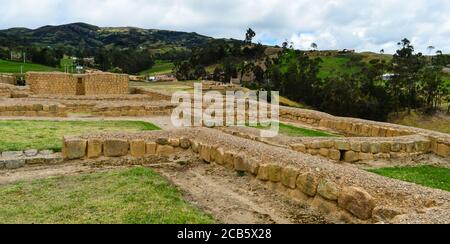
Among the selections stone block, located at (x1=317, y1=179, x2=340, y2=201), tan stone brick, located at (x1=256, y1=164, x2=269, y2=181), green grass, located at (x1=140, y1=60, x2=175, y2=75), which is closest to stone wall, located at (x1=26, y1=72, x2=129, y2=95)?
tan stone brick, located at (x1=256, y1=164, x2=269, y2=181)

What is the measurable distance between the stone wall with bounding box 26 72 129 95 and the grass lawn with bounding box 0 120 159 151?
34.1 ft

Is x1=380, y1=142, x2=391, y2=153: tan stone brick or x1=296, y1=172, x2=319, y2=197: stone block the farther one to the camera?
x1=380, y1=142, x2=391, y2=153: tan stone brick

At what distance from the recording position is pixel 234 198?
21.7ft

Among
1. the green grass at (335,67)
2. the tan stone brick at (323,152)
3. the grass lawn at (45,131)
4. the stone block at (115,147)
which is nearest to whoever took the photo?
the stone block at (115,147)

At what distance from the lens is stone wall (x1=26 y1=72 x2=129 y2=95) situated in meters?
24.1

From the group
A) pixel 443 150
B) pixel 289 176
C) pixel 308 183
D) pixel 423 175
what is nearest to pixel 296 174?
pixel 289 176

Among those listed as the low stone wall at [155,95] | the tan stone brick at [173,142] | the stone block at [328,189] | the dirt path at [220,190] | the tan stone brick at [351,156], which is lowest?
the tan stone brick at [351,156]

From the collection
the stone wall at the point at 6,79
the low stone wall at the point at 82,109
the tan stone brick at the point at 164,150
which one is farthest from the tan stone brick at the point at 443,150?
the stone wall at the point at 6,79

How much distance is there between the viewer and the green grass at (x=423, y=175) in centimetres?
861

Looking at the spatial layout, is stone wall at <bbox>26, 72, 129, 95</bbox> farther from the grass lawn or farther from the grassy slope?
the grassy slope

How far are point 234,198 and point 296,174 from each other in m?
1.02

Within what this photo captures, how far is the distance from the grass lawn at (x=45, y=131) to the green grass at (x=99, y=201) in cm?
284

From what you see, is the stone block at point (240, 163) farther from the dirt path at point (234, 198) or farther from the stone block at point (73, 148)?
the stone block at point (73, 148)
